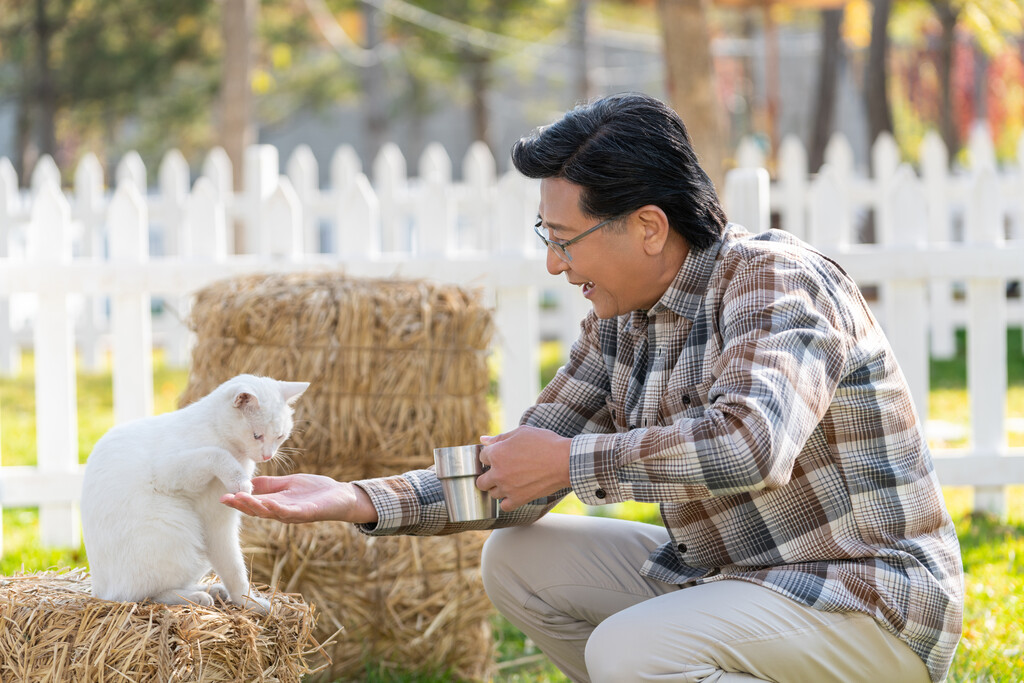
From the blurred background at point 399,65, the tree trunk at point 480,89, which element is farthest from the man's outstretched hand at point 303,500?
the tree trunk at point 480,89

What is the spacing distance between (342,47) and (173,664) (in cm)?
1866

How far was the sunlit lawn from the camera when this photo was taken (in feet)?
10.1

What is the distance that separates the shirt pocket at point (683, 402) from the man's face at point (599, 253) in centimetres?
23

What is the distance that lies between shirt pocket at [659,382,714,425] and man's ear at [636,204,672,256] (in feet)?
1.00

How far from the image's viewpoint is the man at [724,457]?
6.39 ft

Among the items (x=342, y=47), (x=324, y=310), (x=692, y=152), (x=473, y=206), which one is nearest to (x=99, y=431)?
(x=473, y=206)

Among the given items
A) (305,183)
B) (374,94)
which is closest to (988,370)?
(305,183)

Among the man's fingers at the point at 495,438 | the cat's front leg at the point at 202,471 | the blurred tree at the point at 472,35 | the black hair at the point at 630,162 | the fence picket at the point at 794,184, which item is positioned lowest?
the cat's front leg at the point at 202,471

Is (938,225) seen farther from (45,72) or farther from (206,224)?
(45,72)

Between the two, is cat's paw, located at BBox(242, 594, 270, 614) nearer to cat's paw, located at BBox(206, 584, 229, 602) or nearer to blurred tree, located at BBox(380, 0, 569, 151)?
cat's paw, located at BBox(206, 584, 229, 602)

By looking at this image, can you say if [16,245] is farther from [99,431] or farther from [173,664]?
[173,664]

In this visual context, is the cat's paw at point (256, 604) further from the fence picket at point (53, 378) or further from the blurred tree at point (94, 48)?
the blurred tree at point (94, 48)

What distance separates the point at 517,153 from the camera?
2357mm

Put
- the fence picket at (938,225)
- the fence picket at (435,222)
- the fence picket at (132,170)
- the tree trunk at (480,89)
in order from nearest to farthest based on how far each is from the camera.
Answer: the fence picket at (435,222) → the fence picket at (938,225) → the fence picket at (132,170) → the tree trunk at (480,89)
